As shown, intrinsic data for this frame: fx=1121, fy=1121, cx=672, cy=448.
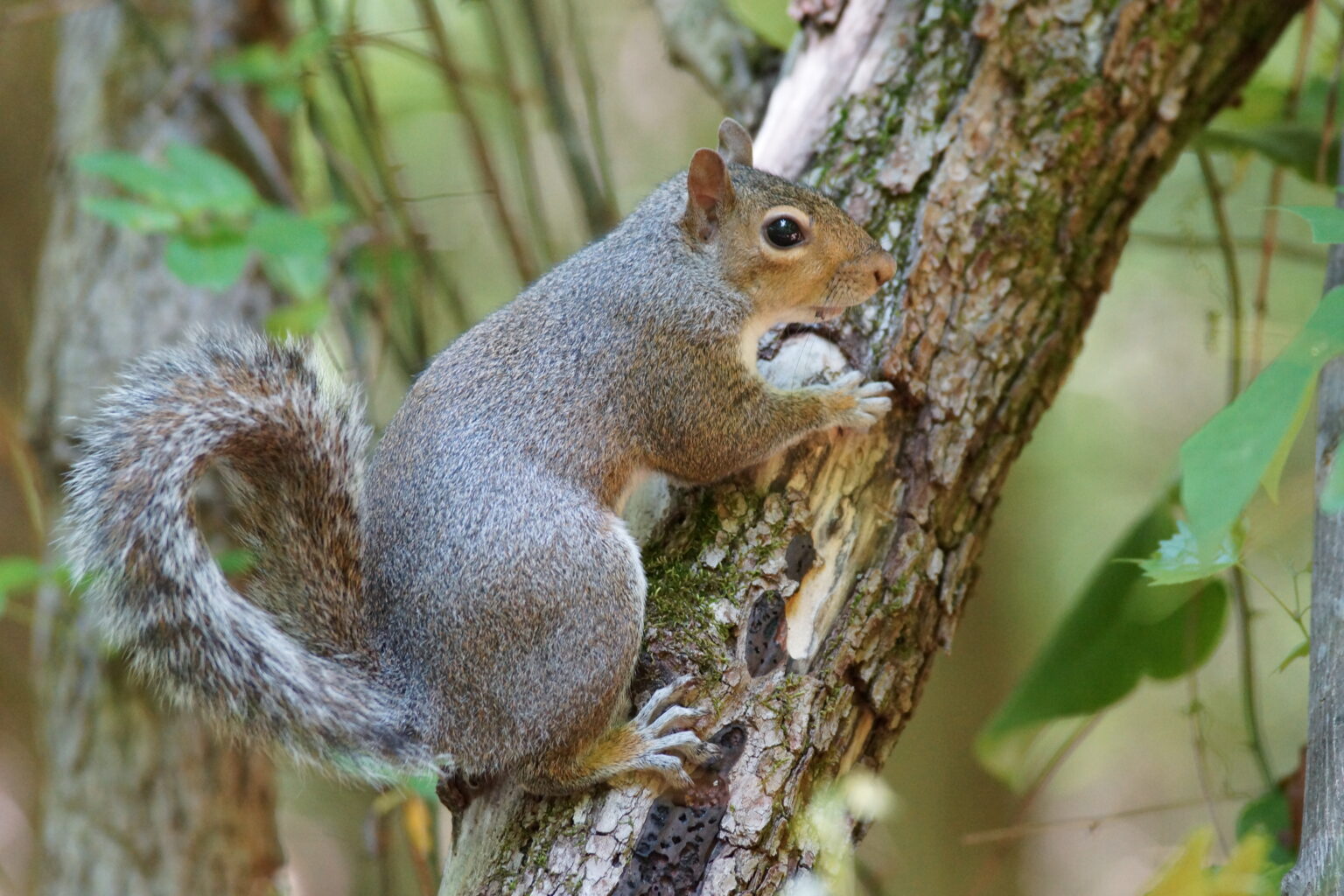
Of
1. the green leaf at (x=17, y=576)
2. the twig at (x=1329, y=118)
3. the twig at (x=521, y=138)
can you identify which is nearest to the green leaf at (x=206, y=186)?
the green leaf at (x=17, y=576)

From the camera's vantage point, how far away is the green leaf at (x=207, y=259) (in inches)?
81.7

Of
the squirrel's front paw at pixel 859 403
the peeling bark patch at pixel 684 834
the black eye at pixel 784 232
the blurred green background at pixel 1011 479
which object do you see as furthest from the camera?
the blurred green background at pixel 1011 479

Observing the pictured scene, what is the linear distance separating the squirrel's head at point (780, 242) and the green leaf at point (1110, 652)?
774 mm

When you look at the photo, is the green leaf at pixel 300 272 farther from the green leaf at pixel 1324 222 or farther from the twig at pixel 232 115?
the green leaf at pixel 1324 222

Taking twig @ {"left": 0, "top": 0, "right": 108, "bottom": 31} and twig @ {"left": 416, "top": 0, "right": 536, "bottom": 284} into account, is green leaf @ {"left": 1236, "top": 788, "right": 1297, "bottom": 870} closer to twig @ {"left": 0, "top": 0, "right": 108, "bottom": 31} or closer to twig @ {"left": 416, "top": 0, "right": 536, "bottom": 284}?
twig @ {"left": 416, "top": 0, "right": 536, "bottom": 284}

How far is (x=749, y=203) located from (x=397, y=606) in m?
0.91

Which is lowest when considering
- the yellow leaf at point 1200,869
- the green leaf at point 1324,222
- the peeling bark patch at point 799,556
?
the peeling bark patch at point 799,556

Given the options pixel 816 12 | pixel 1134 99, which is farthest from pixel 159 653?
pixel 1134 99

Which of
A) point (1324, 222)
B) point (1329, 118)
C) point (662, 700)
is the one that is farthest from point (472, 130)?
point (1324, 222)

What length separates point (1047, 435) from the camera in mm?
4320

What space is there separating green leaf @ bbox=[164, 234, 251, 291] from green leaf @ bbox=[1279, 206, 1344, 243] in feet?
5.71

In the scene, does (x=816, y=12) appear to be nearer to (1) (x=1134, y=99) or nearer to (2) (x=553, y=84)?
(1) (x=1134, y=99)

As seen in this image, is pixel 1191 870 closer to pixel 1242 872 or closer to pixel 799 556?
pixel 1242 872

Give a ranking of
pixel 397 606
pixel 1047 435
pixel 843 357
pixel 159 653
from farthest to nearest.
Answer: pixel 1047 435 < pixel 843 357 < pixel 397 606 < pixel 159 653
